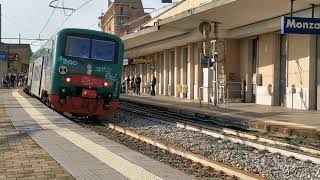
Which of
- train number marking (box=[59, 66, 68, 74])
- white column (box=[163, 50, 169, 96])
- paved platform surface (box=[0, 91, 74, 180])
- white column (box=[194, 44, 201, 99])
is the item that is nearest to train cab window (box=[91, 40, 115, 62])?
train number marking (box=[59, 66, 68, 74])

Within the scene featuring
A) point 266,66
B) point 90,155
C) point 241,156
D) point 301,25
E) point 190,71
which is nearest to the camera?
point 90,155

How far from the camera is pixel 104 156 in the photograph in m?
9.09

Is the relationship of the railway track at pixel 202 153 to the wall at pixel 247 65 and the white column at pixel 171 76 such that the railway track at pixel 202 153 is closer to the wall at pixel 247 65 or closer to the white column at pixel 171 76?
the wall at pixel 247 65

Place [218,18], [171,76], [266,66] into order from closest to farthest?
[218,18]
[266,66]
[171,76]

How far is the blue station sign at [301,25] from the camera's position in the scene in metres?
18.6

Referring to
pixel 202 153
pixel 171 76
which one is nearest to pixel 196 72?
pixel 171 76

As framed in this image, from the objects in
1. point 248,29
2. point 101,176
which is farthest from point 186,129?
point 248,29

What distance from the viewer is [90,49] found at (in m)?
18.0

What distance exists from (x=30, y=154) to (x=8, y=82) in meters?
51.5

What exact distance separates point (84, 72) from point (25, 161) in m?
A: 9.43

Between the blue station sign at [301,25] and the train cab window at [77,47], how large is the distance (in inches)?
257

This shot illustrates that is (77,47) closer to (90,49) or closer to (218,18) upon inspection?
(90,49)

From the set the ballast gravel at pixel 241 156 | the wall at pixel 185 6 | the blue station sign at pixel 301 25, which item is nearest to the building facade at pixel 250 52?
the wall at pixel 185 6

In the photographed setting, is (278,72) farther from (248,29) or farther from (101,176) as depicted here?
(101,176)
